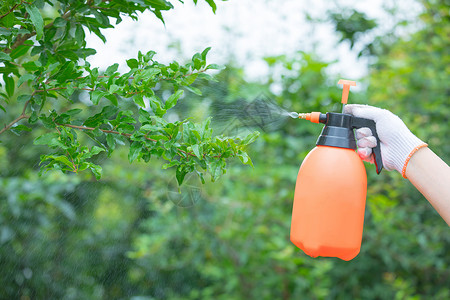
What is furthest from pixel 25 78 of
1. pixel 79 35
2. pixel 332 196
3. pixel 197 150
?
pixel 332 196

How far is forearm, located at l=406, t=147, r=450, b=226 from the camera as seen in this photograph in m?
1.11

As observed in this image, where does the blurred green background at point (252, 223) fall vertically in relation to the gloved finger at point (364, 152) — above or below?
below

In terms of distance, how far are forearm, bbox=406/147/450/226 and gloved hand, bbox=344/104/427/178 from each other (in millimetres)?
22

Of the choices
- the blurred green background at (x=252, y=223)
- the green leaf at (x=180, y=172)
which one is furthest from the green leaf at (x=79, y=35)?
the blurred green background at (x=252, y=223)

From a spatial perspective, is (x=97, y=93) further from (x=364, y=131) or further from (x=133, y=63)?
(x=364, y=131)

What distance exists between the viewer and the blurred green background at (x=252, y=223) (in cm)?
256

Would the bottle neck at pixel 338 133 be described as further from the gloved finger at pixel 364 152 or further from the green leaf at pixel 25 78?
the green leaf at pixel 25 78

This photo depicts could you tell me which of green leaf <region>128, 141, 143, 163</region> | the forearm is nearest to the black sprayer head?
the forearm

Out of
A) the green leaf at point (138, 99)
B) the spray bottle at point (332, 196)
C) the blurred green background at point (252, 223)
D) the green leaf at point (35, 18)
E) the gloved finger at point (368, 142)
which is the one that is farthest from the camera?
the blurred green background at point (252, 223)

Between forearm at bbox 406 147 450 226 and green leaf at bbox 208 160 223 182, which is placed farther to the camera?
forearm at bbox 406 147 450 226

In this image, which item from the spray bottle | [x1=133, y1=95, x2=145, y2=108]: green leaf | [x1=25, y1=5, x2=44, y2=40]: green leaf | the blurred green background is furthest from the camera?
the blurred green background

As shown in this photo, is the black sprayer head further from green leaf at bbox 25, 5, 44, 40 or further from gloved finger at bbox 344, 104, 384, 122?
green leaf at bbox 25, 5, 44, 40

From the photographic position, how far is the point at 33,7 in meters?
0.89

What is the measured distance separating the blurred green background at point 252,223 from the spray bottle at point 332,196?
124cm
